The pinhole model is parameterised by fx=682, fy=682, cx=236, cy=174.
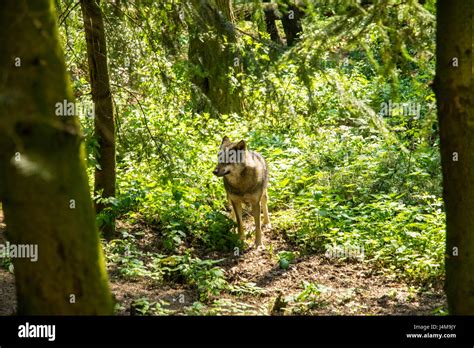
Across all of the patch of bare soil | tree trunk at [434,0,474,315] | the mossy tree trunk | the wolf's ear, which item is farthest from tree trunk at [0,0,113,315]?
the wolf's ear

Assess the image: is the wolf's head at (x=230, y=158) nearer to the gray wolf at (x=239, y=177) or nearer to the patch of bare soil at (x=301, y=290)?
the gray wolf at (x=239, y=177)

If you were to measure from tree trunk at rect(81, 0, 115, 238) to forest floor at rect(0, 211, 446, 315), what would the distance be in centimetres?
106

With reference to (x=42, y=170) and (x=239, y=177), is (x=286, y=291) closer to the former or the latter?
(x=239, y=177)

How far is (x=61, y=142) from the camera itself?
4.40 m

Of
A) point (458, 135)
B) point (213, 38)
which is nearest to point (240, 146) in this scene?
point (213, 38)

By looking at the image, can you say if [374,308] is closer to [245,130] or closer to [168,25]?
[168,25]

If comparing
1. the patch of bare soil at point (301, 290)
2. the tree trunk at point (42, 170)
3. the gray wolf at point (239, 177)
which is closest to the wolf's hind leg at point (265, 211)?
the gray wolf at point (239, 177)

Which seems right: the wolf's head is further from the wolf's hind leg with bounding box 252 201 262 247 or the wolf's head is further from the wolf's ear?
the wolf's hind leg with bounding box 252 201 262 247

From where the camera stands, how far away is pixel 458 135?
17.8ft

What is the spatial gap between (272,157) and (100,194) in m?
5.12

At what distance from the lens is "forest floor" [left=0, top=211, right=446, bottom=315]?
7.75 meters

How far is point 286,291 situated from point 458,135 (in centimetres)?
429

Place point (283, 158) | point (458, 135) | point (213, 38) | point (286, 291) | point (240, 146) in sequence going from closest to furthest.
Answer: point (458, 135)
point (286, 291)
point (213, 38)
point (240, 146)
point (283, 158)

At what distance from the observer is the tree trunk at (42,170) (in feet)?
14.2
